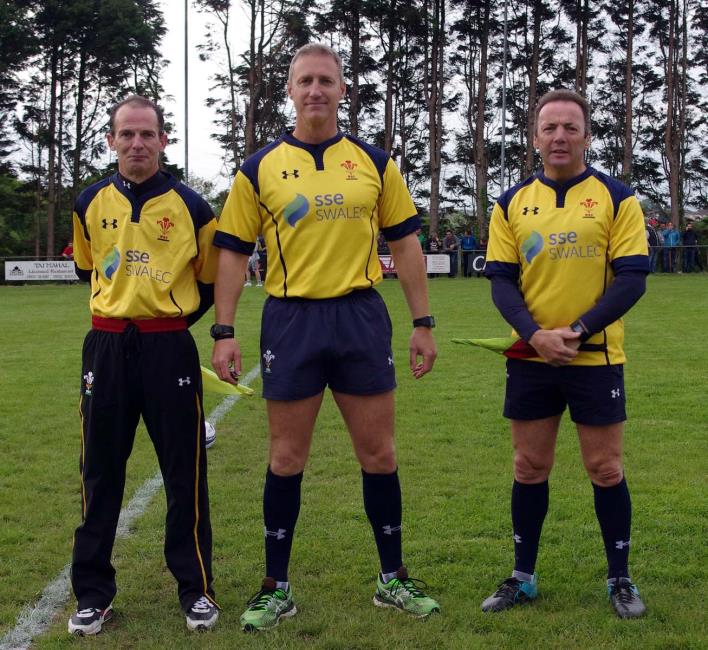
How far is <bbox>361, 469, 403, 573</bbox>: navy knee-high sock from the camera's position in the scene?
3744 millimetres

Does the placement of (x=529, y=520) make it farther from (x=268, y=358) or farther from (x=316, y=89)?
(x=316, y=89)

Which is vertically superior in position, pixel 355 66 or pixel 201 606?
pixel 355 66

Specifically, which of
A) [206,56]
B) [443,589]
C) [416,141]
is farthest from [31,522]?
[416,141]

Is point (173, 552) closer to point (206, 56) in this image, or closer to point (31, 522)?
point (31, 522)

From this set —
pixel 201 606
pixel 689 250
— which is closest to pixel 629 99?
pixel 689 250

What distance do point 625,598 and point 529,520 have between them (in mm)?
484

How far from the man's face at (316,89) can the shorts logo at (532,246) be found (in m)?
0.92

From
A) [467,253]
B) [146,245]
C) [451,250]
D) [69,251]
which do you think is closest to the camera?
[146,245]

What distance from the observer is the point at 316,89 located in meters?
3.56

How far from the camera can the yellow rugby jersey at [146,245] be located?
3594 mm

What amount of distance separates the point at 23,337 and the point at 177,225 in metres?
11.7

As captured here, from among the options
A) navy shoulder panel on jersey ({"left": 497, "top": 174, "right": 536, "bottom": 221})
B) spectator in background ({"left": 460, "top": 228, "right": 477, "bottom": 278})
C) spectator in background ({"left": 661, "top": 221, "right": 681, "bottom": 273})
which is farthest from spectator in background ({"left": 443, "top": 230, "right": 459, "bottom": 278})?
navy shoulder panel on jersey ({"left": 497, "top": 174, "right": 536, "bottom": 221})

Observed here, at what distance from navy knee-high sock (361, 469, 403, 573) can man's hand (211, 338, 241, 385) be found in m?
0.69

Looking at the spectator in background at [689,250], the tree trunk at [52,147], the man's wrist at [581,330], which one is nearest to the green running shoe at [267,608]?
the man's wrist at [581,330]
